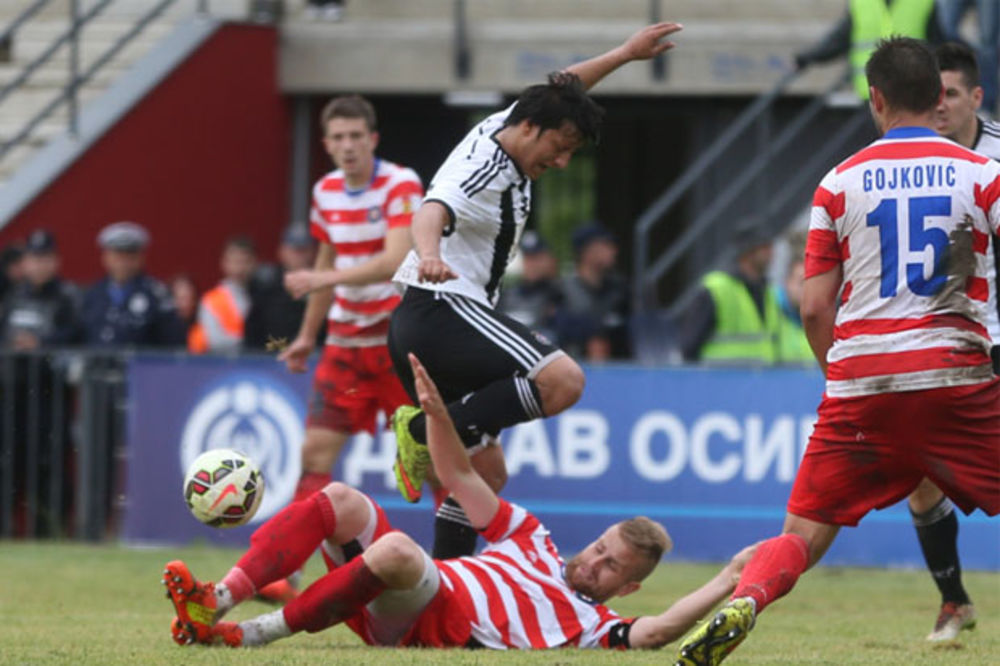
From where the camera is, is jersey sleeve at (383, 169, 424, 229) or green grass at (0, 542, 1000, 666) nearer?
green grass at (0, 542, 1000, 666)

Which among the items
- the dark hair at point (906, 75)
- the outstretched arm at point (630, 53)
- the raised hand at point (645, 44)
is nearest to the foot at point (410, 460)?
the outstretched arm at point (630, 53)

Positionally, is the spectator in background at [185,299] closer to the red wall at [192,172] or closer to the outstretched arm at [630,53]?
the red wall at [192,172]

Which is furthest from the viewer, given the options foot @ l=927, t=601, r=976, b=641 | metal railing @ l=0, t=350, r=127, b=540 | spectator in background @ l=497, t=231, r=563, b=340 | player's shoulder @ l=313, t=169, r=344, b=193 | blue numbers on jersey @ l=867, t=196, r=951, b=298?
spectator in background @ l=497, t=231, r=563, b=340

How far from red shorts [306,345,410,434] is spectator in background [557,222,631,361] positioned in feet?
11.8

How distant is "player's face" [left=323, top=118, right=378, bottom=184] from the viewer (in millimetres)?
10633

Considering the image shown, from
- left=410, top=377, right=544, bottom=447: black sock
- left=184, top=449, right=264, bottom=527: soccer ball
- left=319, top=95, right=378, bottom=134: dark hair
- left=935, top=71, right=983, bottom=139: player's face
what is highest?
left=935, top=71, right=983, bottom=139: player's face

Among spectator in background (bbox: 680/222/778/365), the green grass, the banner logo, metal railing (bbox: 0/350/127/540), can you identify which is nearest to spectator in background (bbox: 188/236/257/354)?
metal railing (bbox: 0/350/127/540)

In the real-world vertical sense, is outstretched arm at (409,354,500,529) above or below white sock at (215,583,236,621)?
above

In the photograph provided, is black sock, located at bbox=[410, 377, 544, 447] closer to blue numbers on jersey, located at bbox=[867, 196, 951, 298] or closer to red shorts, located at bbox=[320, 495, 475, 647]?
red shorts, located at bbox=[320, 495, 475, 647]

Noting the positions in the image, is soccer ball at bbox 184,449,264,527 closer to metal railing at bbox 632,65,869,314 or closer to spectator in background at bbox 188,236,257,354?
spectator in background at bbox 188,236,257,354

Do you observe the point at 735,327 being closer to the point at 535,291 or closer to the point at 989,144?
→ the point at 535,291

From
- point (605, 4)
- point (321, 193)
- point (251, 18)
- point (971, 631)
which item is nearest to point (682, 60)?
point (605, 4)

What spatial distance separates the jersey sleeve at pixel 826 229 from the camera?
266 inches

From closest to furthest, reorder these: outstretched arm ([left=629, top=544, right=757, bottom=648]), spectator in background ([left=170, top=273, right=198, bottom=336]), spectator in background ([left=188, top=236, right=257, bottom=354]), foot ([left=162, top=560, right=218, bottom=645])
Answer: foot ([left=162, top=560, right=218, bottom=645]) → outstretched arm ([left=629, top=544, right=757, bottom=648]) → spectator in background ([left=188, top=236, right=257, bottom=354]) → spectator in background ([left=170, top=273, right=198, bottom=336])
